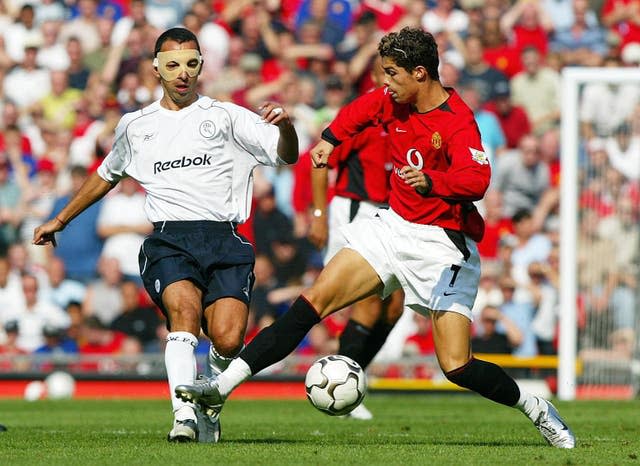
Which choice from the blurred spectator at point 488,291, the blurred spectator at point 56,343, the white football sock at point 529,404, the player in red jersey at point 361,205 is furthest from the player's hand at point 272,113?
the blurred spectator at point 56,343

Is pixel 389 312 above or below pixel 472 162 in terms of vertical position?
below

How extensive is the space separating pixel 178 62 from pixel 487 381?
8.97 ft

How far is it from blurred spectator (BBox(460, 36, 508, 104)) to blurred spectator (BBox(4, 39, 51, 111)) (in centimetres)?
630

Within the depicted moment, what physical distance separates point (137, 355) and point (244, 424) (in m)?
5.59

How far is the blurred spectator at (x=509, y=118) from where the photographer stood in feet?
61.5

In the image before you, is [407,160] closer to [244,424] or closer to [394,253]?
[394,253]

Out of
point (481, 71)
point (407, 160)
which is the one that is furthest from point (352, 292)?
point (481, 71)

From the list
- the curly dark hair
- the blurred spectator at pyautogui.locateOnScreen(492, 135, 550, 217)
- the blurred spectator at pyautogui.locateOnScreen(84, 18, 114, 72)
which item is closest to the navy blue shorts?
the curly dark hair

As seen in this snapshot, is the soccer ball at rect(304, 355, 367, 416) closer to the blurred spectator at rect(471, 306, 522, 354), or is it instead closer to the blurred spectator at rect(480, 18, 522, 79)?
the blurred spectator at rect(471, 306, 522, 354)

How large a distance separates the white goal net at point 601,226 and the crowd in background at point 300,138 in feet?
0.08

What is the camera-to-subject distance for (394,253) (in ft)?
26.3

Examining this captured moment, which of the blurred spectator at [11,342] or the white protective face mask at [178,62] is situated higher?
the white protective face mask at [178,62]

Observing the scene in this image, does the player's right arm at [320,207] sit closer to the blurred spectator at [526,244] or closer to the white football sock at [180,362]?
the white football sock at [180,362]

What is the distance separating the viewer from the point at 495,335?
638 inches
